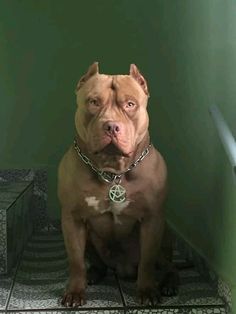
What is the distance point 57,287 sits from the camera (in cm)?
201

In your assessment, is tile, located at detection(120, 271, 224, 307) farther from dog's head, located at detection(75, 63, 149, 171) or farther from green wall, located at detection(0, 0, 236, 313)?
dog's head, located at detection(75, 63, 149, 171)

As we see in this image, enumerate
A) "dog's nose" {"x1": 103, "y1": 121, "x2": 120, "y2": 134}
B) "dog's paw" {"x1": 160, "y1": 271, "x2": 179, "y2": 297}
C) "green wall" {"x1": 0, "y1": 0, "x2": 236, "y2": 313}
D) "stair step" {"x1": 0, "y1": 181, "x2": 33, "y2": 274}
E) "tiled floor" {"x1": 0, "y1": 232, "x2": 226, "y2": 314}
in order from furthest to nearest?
"green wall" {"x1": 0, "y1": 0, "x2": 236, "y2": 313}, "stair step" {"x1": 0, "y1": 181, "x2": 33, "y2": 274}, "dog's paw" {"x1": 160, "y1": 271, "x2": 179, "y2": 297}, "tiled floor" {"x1": 0, "y1": 232, "x2": 226, "y2": 314}, "dog's nose" {"x1": 103, "y1": 121, "x2": 120, "y2": 134}

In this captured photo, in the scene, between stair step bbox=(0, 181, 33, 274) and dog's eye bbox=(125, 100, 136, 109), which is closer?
dog's eye bbox=(125, 100, 136, 109)

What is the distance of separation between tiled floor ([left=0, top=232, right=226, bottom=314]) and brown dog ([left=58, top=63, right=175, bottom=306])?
0.05 m

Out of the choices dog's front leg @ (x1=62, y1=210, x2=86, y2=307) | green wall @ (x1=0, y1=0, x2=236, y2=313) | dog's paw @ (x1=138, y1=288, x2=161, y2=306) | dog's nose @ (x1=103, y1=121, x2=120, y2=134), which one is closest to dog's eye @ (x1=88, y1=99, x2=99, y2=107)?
dog's nose @ (x1=103, y1=121, x2=120, y2=134)

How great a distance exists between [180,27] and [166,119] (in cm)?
44

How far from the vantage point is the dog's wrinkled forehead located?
6.02 feet

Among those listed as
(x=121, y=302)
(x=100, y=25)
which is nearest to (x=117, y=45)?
(x=100, y=25)

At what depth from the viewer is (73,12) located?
9.34 feet

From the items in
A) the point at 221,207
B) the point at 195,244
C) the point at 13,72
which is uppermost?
the point at 13,72

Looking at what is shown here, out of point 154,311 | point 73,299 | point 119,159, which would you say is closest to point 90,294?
point 73,299

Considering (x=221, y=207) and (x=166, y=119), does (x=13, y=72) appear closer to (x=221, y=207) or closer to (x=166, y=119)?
(x=166, y=119)

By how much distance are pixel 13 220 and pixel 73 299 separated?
0.52m

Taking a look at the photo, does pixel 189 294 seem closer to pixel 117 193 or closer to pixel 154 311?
pixel 154 311
